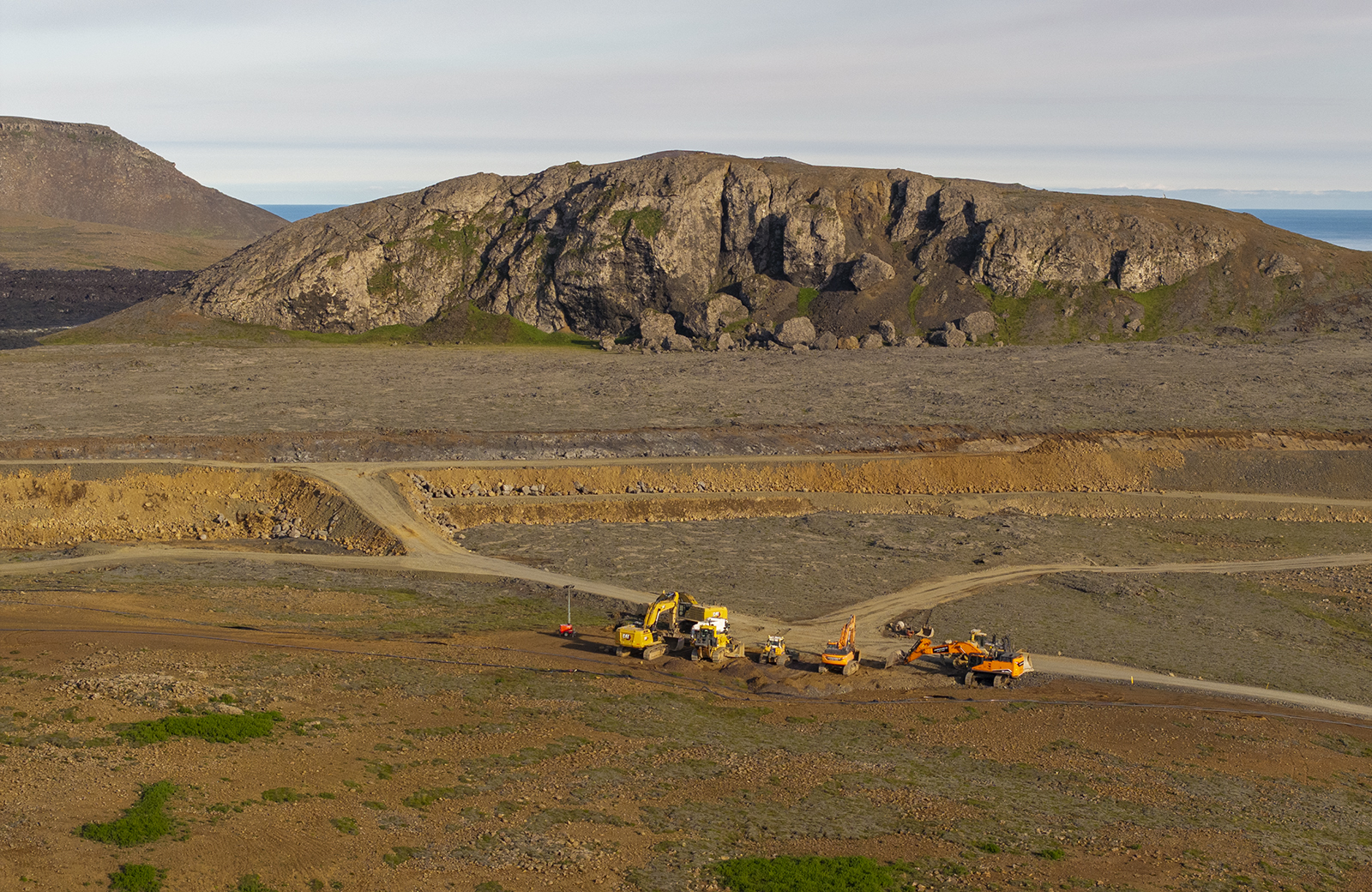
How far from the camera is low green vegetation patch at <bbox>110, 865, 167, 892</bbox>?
83.0 feet

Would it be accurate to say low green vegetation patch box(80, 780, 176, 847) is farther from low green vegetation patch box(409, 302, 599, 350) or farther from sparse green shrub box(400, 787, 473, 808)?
low green vegetation patch box(409, 302, 599, 350)

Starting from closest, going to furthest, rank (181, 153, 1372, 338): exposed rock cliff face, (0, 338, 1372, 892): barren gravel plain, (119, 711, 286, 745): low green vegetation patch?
(0, 338, 1372, 892): barren gravel plain → (119, 711, 286, 745): low green vegetation patch → (181, 153, 1372, 338): exposed rock cliff face

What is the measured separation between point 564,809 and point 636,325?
11070 cm

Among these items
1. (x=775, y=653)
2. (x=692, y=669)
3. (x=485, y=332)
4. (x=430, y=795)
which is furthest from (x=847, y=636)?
(x=485, y=332)

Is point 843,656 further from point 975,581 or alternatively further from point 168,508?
point 168,508

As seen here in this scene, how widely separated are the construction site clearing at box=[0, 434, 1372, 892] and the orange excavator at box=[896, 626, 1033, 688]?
168 millimetres

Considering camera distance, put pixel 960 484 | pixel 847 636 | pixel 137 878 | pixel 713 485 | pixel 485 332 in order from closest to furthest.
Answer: pixel 137 878, pixel 847 636, pixel 713 485, pixel 960 484, pixel 485 332

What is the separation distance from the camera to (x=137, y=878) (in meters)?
25.5

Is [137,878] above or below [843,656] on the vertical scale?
below

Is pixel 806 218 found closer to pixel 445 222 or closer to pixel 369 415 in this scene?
pixel 445 222

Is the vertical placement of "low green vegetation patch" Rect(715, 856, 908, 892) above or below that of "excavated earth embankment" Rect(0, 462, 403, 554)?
below

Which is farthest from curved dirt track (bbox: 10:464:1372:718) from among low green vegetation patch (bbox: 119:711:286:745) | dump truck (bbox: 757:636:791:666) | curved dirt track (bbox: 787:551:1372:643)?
low green vegetation patch (bbox: 119:711:286:745)

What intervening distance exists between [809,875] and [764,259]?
122 m

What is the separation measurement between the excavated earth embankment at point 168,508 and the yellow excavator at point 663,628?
2224 centimetres
